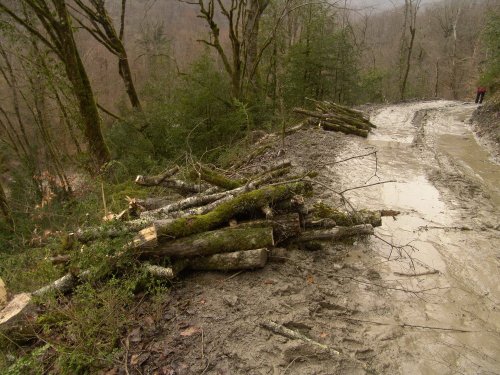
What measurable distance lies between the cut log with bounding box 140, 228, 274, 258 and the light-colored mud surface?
0.34 metres

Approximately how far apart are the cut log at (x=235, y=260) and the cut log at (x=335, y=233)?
0.90 m

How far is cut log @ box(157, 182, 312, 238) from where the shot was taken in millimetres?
4098

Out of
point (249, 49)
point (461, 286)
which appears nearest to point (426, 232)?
point (461, 286)

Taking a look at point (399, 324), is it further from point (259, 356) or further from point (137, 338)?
point (137, 338)

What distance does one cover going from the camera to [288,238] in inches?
185

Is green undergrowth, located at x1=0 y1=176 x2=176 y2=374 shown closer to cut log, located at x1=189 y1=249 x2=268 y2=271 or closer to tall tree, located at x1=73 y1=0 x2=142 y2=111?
cut log, located at x1=189 y1=249 x2=268 y2=271

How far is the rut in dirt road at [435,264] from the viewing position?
3.37 metres

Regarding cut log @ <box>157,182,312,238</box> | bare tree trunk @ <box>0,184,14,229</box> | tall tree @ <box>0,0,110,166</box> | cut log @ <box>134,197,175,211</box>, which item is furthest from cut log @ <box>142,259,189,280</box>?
bare tree trunk @ <box>0,184,14,229</box>

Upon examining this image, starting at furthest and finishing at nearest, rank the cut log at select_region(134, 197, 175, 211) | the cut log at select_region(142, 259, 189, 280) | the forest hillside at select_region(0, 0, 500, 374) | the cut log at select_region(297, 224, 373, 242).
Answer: the cut log at select_region(134, 197, 175, 211), the cut log at select_region(297, 224, 373, 242), the cut log at select_region(142, 259, 189, 280), the forest hillside at select_region(0, 0, 500, 374)

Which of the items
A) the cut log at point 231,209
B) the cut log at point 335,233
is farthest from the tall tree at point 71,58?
the cut log at point 335,233

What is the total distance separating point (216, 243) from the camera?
407cm

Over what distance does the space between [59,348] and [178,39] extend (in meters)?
53.8

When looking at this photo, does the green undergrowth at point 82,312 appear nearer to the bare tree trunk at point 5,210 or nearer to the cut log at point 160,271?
the cut log at point 160,271

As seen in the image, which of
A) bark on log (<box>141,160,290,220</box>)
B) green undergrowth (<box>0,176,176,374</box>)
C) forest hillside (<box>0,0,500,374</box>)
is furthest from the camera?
bark on log (<box>141,160,290,220</box>)
